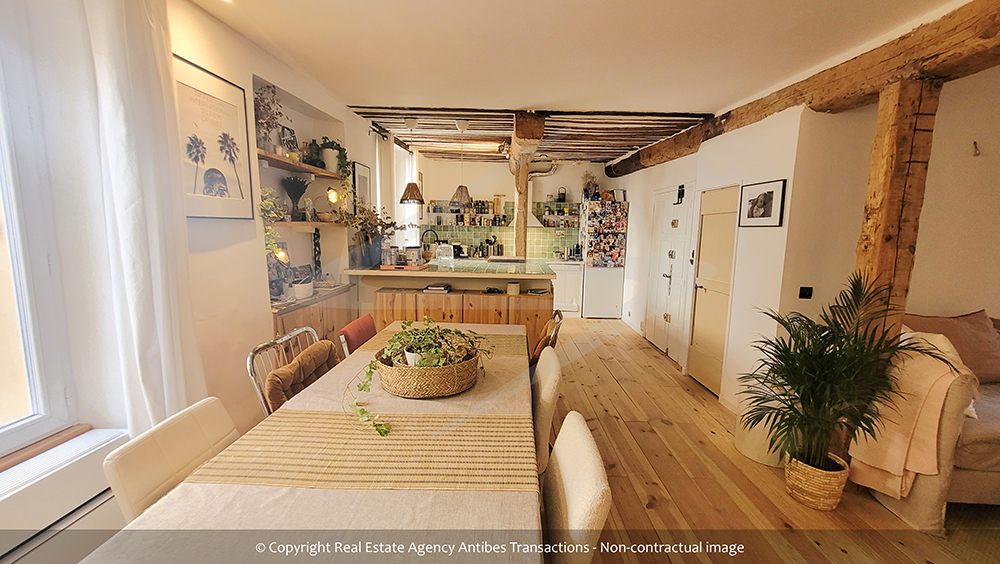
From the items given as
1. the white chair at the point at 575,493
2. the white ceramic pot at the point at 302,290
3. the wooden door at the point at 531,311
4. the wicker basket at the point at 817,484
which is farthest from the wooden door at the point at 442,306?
the wicker basket at the point at 817,484

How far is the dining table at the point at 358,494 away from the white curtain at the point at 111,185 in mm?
634

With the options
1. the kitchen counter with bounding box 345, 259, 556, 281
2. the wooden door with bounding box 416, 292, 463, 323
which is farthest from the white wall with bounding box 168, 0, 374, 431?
the wooden door with bounding box 416, 292, 463, 323

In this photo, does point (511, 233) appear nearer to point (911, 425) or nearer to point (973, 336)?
point (973, 336)

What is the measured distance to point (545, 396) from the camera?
1543mm

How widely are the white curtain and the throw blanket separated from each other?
335 centimetres

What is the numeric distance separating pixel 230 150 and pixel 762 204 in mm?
3500

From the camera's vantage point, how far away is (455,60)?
8.05 feet

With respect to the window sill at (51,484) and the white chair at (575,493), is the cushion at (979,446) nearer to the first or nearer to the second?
the white chair at (575,493)

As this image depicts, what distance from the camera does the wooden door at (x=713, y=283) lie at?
3.27m

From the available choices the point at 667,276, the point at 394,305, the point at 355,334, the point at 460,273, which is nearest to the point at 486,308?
the point at 460,273

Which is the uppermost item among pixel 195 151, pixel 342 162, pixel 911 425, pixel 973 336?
pixel 342 162

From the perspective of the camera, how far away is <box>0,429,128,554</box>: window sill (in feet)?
3.78

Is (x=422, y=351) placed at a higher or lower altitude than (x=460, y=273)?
lower

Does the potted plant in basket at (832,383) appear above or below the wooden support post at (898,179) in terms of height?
below
